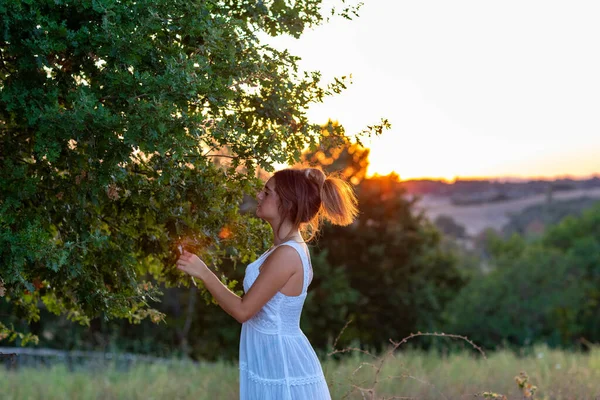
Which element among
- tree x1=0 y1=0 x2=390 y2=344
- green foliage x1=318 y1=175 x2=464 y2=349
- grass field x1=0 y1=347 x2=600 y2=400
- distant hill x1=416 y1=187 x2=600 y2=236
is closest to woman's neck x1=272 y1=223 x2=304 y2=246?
tree x1=0 y1=0 x2=390 y2=344

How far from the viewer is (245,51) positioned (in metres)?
4.63

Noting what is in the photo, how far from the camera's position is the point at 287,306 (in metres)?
4.36

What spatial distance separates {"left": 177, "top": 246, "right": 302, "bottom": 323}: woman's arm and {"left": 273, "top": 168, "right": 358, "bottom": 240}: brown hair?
30 centimetres

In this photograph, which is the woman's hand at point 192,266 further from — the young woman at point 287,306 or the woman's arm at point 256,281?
the young woman at point 287,306

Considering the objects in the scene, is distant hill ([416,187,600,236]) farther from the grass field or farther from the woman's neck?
the woman's neck

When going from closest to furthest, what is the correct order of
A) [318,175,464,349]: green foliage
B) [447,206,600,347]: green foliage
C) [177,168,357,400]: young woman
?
[177,168,357,400]: young woman < [318,175,464,349]: green foliage < [447,206,600,347]: green foliage

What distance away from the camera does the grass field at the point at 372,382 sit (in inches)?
318

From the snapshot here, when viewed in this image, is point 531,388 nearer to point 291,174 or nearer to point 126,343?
point 291,174

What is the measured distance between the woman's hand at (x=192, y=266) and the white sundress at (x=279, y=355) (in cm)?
33

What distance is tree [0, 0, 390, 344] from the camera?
3781 millimetres

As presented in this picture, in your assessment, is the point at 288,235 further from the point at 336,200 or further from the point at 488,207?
the point at 488,207

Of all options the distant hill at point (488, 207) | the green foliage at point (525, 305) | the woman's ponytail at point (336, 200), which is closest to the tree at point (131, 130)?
the woman's ponytail at point (336, 200)

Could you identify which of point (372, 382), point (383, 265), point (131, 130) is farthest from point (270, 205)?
point (383, 265)

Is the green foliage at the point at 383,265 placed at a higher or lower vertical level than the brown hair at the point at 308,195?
lower
